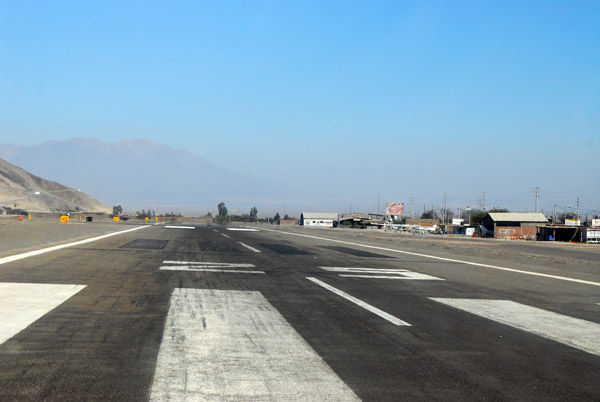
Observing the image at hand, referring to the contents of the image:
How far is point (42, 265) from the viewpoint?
11945 mm

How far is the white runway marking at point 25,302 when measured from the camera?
569 cm

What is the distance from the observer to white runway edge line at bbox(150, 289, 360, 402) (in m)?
3.88

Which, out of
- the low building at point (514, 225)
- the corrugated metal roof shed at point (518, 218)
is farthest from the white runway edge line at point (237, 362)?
the corrugated metal roof shed at point (518, 218)

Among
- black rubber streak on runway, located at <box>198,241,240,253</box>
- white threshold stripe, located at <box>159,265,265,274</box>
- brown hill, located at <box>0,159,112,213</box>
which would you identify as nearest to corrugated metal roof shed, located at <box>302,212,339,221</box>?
brown hill, located at <box>0,159,112,213</box>

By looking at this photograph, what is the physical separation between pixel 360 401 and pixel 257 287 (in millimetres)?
5939

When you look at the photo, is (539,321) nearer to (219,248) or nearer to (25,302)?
(25,302)

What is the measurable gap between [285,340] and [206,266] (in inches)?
316

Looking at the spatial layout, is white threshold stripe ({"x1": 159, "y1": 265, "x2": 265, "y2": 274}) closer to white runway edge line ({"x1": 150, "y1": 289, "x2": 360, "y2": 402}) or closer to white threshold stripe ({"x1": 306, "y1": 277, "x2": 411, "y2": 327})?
white threshold stripe ({"x1": 306, "y1": 277, "x2": 411, "y2": 327})

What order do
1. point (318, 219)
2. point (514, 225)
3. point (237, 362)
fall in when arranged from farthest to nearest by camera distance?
1. point (318, 219)
2. point (514, 225)
3. point (237, 362)

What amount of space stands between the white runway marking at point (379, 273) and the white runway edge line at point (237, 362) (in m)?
5.72

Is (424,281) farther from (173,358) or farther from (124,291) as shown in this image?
(173,358)

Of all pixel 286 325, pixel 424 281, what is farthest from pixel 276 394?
pixel 424 281

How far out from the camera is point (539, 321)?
23.7ft

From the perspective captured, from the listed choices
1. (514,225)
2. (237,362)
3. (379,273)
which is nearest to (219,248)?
(379,273)
